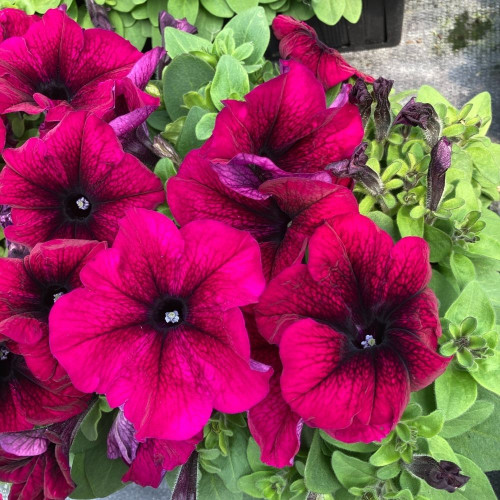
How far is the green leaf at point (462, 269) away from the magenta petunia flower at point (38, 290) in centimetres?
49

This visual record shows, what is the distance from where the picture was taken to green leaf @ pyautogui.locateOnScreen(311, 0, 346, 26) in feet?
5.21

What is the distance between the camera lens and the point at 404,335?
0.65m

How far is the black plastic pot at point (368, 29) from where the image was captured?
6.19 feet

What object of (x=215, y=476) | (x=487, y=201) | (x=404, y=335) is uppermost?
(x=404, y=335)

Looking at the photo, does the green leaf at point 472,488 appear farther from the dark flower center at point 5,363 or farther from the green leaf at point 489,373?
the dark flower center at point 5,363

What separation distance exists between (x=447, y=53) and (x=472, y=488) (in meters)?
1.70

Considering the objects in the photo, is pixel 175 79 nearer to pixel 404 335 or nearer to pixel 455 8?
pixel 404 335

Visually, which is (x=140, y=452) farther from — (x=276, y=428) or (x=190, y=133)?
(x=190, y=133)

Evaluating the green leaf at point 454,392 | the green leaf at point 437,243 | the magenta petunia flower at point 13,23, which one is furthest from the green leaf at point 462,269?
the magenta petunia flower at point 13,23

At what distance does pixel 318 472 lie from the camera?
30.4 inches

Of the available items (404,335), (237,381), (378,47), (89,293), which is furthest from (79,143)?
(378,47)

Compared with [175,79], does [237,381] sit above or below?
below

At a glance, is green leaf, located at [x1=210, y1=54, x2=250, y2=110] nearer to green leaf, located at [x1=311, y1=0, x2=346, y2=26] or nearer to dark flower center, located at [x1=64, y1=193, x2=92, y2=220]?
dark flower center, located at [x1=64, y1=193, x2=92, y2=220]

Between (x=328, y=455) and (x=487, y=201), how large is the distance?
56 centimetres
